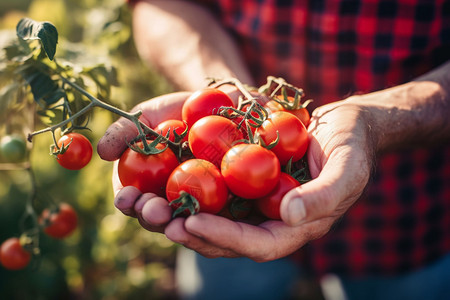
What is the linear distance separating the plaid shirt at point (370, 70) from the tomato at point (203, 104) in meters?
0.77

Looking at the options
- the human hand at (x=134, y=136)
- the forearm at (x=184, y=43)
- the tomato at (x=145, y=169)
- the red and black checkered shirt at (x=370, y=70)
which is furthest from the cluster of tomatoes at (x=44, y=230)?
the red and black checkered shirt at (x=370, y=70)

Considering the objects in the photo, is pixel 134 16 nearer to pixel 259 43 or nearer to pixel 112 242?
pixel 259 43

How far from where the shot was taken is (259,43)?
6.85 feet

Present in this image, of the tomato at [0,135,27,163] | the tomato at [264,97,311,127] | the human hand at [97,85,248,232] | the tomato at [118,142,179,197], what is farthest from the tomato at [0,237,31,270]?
the tomato at [264,97,311,127]

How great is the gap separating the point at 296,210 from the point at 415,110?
3.20ft

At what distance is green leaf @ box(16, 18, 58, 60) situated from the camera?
118cm

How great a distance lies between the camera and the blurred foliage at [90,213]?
2404mm

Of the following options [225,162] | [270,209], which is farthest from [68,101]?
[270,209]

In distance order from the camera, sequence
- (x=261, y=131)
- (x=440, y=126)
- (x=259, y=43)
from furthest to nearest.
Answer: (x=259, y=43) → (x=440, y=126) → (x=261, y=131)

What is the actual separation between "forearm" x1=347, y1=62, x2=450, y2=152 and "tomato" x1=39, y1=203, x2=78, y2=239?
1281mm

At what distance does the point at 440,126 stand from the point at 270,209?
1.01 metres

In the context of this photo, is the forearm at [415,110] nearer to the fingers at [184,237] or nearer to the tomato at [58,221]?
the fingers at [184,237]

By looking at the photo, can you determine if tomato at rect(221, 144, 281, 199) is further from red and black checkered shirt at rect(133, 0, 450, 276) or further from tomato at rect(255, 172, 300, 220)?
red and black checkered shirt at rect(133, 0, 450, 276)

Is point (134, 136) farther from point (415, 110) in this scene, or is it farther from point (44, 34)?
point (415, 110)
